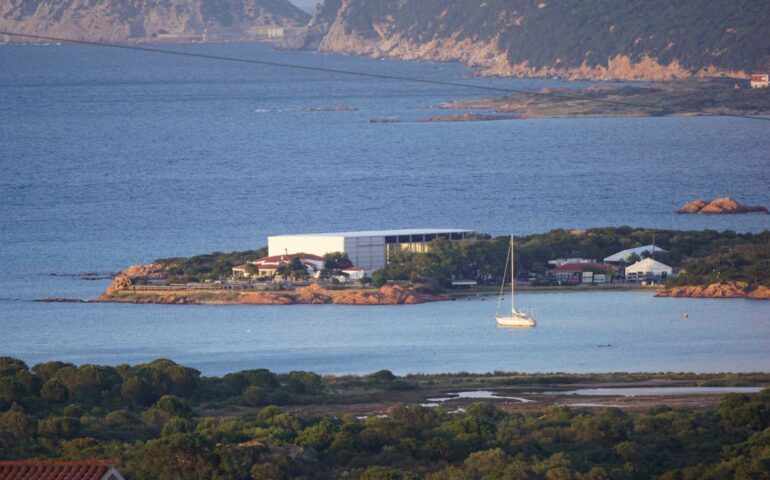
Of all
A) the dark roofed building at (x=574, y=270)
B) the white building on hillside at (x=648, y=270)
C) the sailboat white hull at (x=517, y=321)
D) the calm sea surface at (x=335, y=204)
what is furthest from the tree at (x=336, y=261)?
the sailboat white hull at (x=517, y=321)

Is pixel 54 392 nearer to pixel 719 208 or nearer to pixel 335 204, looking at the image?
pixel 719 208

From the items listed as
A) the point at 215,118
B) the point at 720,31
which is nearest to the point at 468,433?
the point at 215,118

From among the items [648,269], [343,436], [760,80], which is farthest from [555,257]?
[760,80]

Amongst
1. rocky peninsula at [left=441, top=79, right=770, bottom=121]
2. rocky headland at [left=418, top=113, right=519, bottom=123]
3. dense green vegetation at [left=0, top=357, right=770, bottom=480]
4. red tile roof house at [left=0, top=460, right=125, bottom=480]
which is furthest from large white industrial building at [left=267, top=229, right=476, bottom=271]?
rocky headland at [left=418, top=113, right=519, bottom=123]

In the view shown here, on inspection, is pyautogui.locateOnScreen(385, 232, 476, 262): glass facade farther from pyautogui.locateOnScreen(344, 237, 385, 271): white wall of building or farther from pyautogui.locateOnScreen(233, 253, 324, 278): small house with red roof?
pyautogui.locateOnScreen(233, 253, 324, 278): small house with red roof

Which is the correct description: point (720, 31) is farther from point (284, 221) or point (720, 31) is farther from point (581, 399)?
point (581, 399)

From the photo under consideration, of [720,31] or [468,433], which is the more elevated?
[720,31]

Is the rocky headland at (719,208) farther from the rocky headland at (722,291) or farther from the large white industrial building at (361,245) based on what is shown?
the rocky headland at (722,291)
